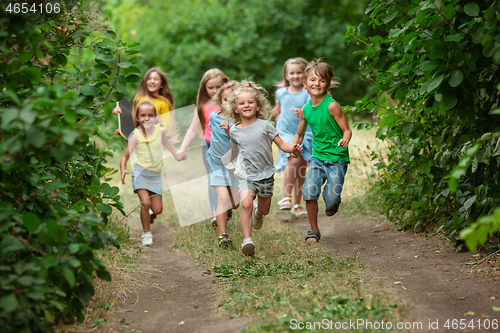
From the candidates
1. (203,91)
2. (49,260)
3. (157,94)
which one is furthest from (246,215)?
(157,94)

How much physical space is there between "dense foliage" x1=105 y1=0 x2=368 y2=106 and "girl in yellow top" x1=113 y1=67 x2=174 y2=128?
7447 mm

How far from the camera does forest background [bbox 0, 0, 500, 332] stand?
228cm

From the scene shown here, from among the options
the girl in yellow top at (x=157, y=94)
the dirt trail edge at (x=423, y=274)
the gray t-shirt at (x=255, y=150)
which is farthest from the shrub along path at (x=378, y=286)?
the girl in yellow top at (x=157, y=94)

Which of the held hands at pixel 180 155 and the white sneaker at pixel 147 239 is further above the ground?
the held hands at pixel 180 155

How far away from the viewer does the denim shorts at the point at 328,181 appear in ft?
15.5

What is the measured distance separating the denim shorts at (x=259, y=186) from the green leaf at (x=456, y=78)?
74.8 inches

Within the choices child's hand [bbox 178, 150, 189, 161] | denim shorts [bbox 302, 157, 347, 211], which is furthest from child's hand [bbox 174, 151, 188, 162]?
denim shorts [bbox 302, 157, 347, 211]

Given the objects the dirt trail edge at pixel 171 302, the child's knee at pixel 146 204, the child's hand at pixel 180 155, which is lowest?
the dirt trail edge at pixel 171 302

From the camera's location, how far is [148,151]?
569 centimetres

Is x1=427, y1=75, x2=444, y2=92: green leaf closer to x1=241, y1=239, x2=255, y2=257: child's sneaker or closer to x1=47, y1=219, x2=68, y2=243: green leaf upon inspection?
x1=241, y1=239, x2=255, y2=257: child's sneaker

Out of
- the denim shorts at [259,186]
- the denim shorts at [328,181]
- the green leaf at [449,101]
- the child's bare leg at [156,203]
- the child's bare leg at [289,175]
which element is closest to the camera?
the green leaf at [449,101]

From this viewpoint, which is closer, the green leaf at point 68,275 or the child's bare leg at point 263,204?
the green leaf at point 68,275

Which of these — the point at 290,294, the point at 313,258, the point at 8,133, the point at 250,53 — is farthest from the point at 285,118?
the point at 250,53

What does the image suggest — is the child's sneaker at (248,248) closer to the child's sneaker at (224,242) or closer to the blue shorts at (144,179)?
the child's sneaker at (224,242)
